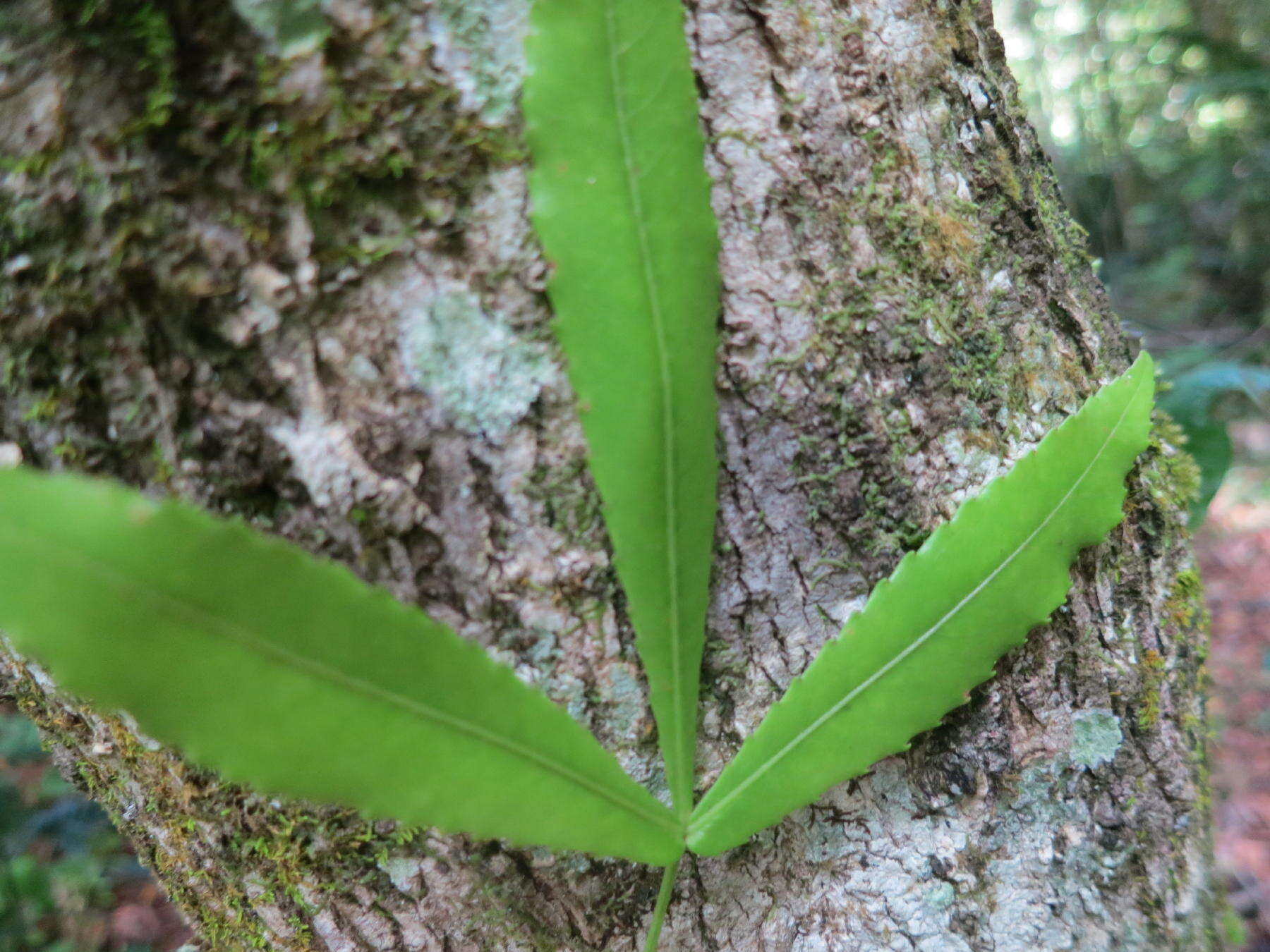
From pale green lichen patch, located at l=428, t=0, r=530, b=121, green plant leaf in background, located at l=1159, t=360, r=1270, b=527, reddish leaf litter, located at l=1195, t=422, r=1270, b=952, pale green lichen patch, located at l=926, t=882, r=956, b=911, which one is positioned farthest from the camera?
reddish leaf litter, located at l=1195, t=422, r=1270, b=952

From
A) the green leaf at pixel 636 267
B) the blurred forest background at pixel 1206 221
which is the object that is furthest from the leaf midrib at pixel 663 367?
the blurred forest background at pixel 1206 221

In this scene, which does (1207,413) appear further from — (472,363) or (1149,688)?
(472,363)

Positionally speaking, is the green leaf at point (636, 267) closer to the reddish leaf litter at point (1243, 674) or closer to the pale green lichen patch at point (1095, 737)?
the pale green lichen patch at point (1095, 737)

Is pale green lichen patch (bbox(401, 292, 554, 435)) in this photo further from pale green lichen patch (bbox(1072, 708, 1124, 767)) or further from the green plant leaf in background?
the green plant leaf in background

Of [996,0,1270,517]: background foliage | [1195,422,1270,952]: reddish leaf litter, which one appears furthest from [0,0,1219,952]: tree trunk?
[996,0,1270,517]: background foliage

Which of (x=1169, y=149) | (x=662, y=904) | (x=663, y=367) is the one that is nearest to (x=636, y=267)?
(x=663, y=367)

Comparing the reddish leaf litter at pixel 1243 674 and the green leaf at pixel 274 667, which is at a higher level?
the green leaf at pixel 274 667
